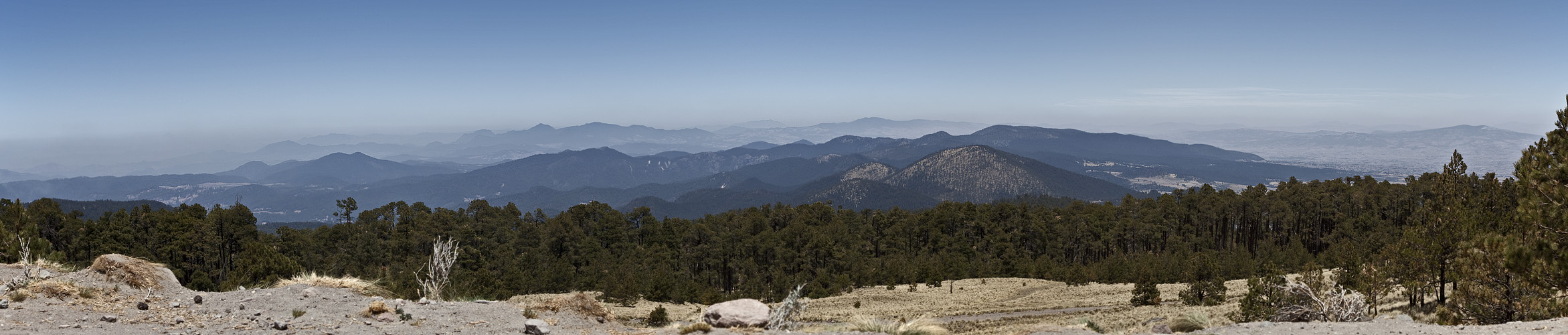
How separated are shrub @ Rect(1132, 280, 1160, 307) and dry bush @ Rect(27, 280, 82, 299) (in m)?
46.9

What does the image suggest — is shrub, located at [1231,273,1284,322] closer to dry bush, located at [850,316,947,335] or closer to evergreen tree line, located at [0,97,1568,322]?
evergreen tree line, located at [0,97,1568,322]

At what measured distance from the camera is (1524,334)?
1032 cm

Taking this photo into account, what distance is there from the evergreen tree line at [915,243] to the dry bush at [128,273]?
14.8ft

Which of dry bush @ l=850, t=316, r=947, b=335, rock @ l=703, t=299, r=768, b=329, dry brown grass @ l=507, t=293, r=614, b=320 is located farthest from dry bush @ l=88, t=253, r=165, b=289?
dry bush @ l=850, t=316, r=947, b=335

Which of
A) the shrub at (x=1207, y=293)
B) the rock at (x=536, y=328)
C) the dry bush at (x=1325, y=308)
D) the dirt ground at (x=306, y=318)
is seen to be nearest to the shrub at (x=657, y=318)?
the dirt ground at (x=306, y=318)

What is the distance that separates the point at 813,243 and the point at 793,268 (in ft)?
11.2

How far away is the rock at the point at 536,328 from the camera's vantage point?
35.0ft

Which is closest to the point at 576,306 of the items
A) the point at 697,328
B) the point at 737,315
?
the point at 697,328

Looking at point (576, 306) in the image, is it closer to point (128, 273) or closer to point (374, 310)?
point (374, 310)

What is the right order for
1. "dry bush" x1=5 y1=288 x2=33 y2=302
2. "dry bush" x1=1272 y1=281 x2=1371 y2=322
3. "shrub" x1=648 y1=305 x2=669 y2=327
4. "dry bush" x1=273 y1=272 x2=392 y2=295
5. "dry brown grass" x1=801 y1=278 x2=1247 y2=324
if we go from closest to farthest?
"dry bush" x1=5 y1=288 x2=33 y2=302 → "dry bush" x1=273 y1=272 x2=392 y2=295 → "dry bush" x1=1272 y1=281 x2=1371 y2=322 → "shrub" x1=648 y1=305 x2=669 y2=327 → "dry brown grass" x1=801 y1=278 x2=1247 y2=324

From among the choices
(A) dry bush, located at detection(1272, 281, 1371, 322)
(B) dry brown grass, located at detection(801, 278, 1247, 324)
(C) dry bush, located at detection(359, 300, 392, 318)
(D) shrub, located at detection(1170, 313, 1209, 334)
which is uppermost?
(C) dry bush, located at detection(359, 300, 392, 318)

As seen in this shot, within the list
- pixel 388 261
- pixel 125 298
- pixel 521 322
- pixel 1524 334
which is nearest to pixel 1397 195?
pixel 1524 334

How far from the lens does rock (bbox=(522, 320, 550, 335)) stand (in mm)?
10656

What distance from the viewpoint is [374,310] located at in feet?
36.6
